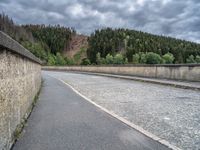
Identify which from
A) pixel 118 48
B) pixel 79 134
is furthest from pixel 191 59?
pixel 79 134

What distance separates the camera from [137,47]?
115 meters

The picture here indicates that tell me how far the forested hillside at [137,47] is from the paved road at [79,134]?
9132 centimetres

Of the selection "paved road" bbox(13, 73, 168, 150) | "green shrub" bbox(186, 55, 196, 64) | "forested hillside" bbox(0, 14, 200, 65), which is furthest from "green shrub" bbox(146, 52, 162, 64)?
"paved road" bbox(13, 73, 168, 150)

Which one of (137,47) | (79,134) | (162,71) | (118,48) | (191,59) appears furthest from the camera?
(118,48)

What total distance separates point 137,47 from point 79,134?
11322cm

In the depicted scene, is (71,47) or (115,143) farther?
(71,47)

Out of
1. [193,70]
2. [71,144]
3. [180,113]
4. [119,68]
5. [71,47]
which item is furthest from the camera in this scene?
[71,47]

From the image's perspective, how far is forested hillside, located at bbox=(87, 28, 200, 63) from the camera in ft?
353

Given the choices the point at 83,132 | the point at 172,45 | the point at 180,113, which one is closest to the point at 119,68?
the point at 180,113

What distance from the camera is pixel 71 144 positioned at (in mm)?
3914

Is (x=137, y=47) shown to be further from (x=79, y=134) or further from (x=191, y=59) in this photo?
(x=79, y=134)

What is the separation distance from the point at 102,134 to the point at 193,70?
40.1 ft

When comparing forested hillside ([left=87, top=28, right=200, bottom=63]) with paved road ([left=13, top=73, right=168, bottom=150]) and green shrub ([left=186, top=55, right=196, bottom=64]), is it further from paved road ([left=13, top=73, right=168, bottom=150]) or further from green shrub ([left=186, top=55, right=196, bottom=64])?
paved road ([left=13, top=73, right=168, bottom=150])

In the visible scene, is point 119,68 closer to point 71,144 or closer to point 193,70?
point 193,70
